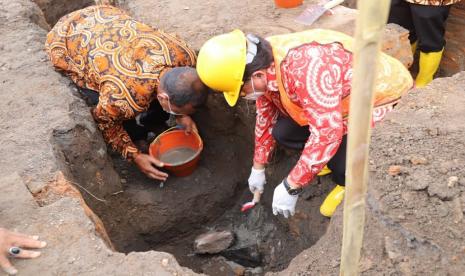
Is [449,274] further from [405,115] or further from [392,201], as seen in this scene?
[405,115]

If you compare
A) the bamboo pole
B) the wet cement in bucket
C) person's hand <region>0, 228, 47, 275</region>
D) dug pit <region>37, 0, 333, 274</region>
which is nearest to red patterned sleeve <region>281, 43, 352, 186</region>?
dug pit <region>37, 0, 333, 274</region>

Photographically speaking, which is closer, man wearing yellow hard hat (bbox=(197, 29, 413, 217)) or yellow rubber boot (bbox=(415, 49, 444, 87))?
man wearing yellow hard hat (bbox=(197, 29, 413, 217))

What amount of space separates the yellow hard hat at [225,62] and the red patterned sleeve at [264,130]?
0.56 metres

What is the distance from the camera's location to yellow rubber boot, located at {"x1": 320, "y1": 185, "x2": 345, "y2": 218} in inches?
116

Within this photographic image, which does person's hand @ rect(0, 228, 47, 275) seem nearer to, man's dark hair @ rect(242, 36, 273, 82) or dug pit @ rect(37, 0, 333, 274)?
dug pit @ rect(37, 0, 333, 274)

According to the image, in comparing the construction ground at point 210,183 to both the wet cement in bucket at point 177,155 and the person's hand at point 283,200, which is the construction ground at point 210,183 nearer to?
the wet cement in bucket at point 177,155

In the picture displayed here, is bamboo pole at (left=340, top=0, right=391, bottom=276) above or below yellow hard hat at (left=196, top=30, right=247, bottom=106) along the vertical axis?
above

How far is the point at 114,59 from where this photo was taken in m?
3.20

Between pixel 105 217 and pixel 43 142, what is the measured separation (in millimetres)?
684

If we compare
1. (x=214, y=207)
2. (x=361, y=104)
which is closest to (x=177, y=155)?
(x=214, y=207)

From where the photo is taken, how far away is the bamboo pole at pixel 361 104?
3.51 ft

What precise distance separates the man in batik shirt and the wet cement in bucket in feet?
0.65

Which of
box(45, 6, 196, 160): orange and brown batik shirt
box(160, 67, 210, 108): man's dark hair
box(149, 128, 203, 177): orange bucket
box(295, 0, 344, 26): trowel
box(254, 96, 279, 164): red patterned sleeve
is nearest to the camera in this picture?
box(160, 67, 210, 108): man's dark hair

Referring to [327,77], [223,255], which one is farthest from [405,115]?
[223,255]
